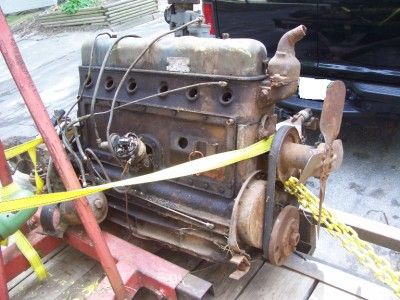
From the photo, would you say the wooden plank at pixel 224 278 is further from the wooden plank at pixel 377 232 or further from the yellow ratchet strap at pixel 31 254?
the yellow ratchet strap at pixel 31 254

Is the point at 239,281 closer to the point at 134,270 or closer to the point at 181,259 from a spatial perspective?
the point at 181,259

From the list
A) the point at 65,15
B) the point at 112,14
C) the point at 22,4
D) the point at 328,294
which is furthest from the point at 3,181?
the point at 22,4

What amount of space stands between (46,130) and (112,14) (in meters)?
8.30

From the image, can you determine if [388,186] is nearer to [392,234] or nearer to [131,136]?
[392,234]

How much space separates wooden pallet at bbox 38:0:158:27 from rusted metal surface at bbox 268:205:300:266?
326 inches

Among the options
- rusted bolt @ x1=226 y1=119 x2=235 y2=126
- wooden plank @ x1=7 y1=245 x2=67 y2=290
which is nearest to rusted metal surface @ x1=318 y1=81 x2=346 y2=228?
rusted bolt @ x1=226 y1=119 x2=235 y2=126

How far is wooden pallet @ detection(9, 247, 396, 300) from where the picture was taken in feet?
5.24

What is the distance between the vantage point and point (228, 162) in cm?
140

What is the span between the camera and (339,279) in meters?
1.62

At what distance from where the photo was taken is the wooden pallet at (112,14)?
29.5 ft

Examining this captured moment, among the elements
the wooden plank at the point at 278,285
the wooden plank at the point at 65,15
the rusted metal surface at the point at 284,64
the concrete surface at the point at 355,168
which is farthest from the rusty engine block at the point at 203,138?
the wooden plank at the point at 65,15

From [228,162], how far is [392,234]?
830 mm

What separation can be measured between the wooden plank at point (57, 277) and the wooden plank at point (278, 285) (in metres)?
0.72

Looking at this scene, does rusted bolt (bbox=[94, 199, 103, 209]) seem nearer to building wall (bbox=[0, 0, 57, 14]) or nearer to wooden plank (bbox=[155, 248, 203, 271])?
wooden plank (bbox=[155, 248, 203, 271])
